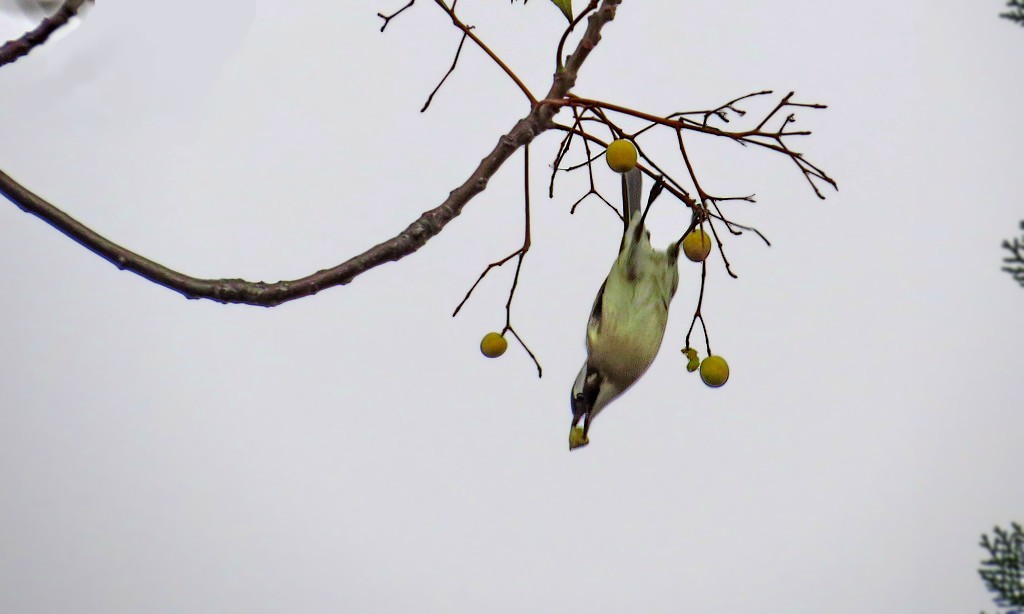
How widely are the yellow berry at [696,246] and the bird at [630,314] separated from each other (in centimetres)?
1

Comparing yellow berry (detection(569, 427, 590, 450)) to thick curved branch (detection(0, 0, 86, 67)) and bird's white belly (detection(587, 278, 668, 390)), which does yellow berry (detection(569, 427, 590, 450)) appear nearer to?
bird's white belly (detection(587, 278, 668, 390))

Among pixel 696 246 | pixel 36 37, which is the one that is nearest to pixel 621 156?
pixel 696 246

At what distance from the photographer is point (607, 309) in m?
0.26

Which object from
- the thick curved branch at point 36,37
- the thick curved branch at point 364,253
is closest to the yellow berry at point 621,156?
the thick curved branch at point 364,253

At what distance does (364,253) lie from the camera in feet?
0.77

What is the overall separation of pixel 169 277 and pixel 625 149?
12 cm

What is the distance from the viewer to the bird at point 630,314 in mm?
257

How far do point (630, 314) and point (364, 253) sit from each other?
75 mm

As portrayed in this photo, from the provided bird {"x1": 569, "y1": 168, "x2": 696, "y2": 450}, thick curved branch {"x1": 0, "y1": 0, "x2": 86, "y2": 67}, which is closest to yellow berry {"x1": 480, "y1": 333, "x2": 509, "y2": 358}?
bird {"x1": 569, "y1": 168, "x2": 696, "y2": 450}

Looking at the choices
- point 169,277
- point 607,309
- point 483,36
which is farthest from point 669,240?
point 483,36

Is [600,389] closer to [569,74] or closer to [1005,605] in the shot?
[569,74]

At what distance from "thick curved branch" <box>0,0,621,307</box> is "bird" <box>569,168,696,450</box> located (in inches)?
1.7

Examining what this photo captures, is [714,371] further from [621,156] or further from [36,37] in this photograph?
[36,37]

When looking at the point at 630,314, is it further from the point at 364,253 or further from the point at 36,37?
the point at 36,37
